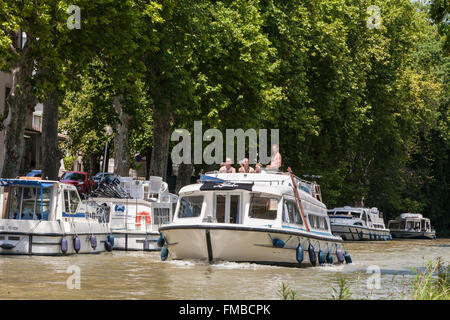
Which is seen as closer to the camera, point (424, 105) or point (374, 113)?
point (374, 113)

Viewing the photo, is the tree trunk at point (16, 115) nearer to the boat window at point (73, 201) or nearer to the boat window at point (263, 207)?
the boat window at point (73, 201)

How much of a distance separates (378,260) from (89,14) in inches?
549

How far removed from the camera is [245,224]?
25062mm

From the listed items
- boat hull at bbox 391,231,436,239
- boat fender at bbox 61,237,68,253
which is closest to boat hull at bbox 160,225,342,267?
boat fender at bbox 61,237,68,253

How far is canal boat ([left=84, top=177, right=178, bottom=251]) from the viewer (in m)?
34.0

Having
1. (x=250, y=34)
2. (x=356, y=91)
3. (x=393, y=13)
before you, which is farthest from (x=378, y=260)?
(x=393, y=13)

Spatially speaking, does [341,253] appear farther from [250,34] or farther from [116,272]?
[250,34]

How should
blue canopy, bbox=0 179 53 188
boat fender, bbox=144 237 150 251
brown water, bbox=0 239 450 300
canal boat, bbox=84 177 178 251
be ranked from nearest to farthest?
brown water, bbox=0 239 450 300 → blue canopy, bbox=0 179 53 188 → boat fender, bbox=144 237 150 251 → canal boat, bbox=84 177 178 251

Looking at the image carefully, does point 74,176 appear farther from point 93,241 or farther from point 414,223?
point 414,223

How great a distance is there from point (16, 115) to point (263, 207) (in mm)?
10629

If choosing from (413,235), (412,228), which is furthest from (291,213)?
(412,228)

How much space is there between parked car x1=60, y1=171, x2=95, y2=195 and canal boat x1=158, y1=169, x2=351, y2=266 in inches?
852
